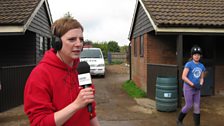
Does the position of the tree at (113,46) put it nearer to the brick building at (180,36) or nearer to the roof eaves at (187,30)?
the brick building at (180,36)

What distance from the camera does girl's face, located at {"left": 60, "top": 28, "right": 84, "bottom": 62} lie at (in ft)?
6.91

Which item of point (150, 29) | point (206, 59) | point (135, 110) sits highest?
point (150, 29)

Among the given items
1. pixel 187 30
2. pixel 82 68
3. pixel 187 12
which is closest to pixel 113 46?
pixel 187 12

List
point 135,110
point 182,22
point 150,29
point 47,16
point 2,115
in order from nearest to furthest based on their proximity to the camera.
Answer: point 2,115, point 135,110, point 182,22, point 150,29, point 47,16

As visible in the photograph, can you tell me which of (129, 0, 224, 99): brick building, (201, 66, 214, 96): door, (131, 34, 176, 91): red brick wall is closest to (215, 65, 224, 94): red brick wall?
(129, 0, 224, 99): brick building

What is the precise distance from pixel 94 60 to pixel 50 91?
57.5 feet

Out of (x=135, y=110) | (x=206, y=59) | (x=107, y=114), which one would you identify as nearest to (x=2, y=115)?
(x=107, y=114)

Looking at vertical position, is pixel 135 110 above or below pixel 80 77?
below

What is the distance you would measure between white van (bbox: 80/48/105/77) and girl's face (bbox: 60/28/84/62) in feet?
55.6

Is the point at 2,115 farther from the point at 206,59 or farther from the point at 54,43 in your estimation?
the point at 206,59

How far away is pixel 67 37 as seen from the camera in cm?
211

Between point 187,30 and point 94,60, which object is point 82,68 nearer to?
point 187,30

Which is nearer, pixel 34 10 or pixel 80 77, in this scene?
pixel 80 77

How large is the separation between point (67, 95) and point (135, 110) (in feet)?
24.2
